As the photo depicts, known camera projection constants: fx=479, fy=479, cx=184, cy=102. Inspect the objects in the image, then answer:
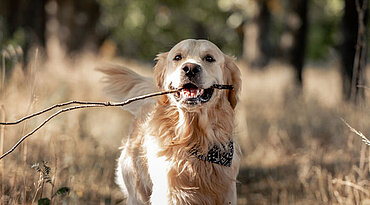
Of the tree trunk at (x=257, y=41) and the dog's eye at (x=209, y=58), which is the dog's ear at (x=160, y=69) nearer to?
the dog's eye at (x=209, y=58)

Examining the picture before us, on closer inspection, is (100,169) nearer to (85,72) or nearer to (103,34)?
(85,72)

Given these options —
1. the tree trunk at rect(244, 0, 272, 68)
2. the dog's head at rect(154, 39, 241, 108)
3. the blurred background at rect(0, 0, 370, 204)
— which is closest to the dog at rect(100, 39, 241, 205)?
the dog's head at rect(154, 39, 241, 108)

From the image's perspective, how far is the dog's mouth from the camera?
10.6ft

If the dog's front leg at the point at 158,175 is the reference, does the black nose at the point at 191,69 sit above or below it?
above

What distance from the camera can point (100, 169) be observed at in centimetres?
546

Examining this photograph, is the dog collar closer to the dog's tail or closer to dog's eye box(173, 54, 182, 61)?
dog's eye box(173, 54, 182, 61)

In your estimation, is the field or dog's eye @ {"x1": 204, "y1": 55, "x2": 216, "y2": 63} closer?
dog's eye @ {"x1": 204, "y1": 55, "x2": 216, "y2": 63}

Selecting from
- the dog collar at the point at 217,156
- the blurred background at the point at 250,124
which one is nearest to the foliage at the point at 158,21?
the dog collar at the point at 217,156

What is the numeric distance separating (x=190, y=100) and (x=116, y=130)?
4453mm

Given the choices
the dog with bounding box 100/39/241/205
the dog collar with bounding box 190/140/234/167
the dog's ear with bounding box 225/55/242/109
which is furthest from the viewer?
the dog's ear with bounding box 225/55/242/109

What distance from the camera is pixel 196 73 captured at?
3.19m

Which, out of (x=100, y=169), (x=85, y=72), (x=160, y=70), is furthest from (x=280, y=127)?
(x=85, y=72)

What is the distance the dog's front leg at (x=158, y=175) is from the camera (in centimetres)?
333

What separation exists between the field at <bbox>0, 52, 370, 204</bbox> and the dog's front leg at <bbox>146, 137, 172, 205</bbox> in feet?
1.88
